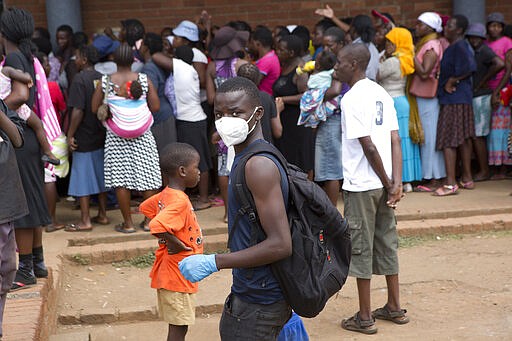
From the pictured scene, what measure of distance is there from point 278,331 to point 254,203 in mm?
610

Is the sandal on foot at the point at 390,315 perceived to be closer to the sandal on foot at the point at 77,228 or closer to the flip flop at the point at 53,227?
the sandal on foot at the point at 77,228

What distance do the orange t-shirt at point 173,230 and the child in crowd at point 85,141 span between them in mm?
3005

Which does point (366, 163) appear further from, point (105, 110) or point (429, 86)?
point (429, 86)

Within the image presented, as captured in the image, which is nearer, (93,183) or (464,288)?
(464,288)

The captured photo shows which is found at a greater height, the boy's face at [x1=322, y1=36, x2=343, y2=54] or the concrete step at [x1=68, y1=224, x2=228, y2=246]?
the boy's face at [x1=322, y1=36, x2=343, y2=54]

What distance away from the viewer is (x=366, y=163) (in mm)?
5219

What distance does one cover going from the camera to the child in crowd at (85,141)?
7496 millimetres

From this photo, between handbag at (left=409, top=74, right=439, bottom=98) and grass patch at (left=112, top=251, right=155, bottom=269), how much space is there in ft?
11.4

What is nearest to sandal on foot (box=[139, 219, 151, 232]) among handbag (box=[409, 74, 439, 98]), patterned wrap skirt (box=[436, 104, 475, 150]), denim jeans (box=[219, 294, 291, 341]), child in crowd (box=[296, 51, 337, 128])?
child in crowd (box=[296, 51, 337, 128])

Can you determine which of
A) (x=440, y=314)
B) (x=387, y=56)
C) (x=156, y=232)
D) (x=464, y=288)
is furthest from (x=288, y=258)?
(x=387, y=56)

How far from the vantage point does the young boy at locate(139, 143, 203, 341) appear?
4.56 meters

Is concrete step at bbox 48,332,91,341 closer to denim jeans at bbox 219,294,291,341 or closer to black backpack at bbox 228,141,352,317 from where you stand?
denim jeans at bbox 219,294,291,341

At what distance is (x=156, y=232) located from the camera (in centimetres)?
450

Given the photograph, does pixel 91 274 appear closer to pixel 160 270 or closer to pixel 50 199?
pixel 50 199
